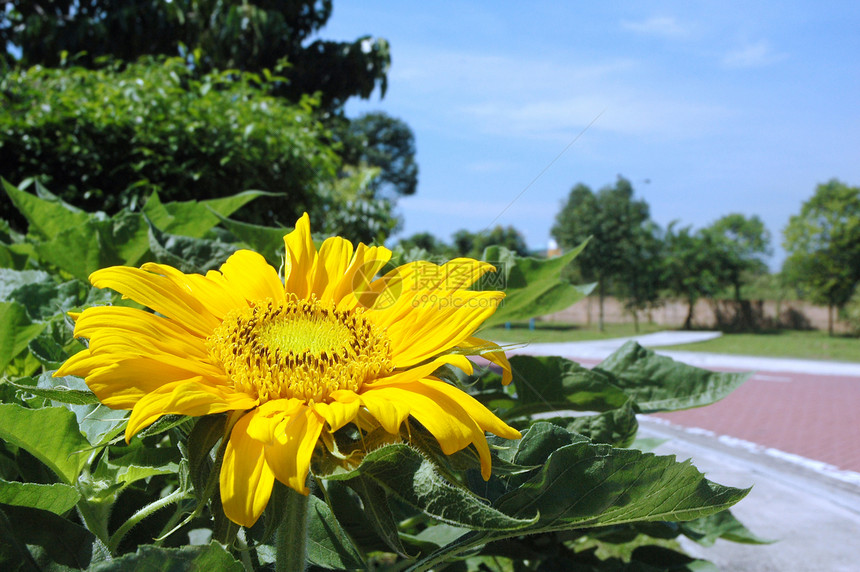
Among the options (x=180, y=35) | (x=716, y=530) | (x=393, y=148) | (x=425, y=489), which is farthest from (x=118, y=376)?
(x=393, y=148)

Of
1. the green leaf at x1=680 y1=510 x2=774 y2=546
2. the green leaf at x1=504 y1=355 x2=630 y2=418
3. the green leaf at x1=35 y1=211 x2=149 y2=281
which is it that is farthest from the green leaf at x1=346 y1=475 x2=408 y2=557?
the green leaf at x1=680 y1=510 x2=774 y2=546

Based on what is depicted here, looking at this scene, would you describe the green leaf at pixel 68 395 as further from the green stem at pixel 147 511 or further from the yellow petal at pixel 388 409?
the yellow petal at pixel 388 409

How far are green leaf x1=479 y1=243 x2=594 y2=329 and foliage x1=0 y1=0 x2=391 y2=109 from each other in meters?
15.3

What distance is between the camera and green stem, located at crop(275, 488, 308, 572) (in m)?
0.65

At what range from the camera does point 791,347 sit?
81.2ft

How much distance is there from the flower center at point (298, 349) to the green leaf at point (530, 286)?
453 mm

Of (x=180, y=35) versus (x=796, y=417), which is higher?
(x=180, y=35)

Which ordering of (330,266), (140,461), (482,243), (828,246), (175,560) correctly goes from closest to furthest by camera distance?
(175,560)
(140,461)
(330,266)
(828,246)
(482,243)

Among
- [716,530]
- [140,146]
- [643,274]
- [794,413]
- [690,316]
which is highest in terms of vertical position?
[643,274]

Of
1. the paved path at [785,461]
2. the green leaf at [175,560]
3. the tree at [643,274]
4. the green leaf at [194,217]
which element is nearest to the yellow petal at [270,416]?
the green leaf at [175,560]

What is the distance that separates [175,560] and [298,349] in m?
0.26

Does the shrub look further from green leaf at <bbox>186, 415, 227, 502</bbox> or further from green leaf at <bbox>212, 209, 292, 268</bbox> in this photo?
green leaf at <bbox>186, 415, 227, 502</bbox>

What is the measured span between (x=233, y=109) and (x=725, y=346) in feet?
76.9

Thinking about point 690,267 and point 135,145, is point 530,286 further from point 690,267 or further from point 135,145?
point 690,267
